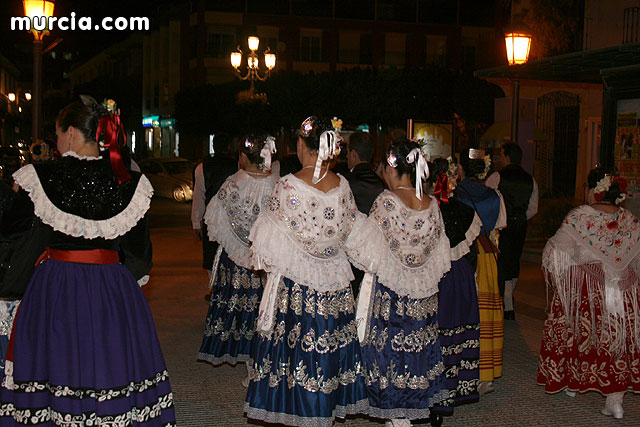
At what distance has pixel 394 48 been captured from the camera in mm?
47250

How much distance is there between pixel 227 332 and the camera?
6473mm

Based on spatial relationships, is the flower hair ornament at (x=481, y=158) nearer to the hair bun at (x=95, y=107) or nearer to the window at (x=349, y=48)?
the hair bun at (x=95, y=107)

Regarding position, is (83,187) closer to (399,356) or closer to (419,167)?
(419,167)

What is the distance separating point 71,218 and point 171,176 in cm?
2132

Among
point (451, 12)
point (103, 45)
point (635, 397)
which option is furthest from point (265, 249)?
point (103, 45)

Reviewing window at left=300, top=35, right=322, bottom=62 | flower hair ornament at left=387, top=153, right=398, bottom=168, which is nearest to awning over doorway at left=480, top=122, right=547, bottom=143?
flower hair ornament at left=387, top=153, right=398, bottom=168

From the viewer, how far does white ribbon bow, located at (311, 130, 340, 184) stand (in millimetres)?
4684

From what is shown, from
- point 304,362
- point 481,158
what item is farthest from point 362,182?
point 304,362

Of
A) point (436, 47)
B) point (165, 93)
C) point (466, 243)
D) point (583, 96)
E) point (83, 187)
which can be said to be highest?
point (436, 47)

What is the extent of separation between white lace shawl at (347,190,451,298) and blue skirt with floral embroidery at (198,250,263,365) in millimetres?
1716

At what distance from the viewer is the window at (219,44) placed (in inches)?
1775

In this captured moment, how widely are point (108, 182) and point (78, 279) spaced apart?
55cm

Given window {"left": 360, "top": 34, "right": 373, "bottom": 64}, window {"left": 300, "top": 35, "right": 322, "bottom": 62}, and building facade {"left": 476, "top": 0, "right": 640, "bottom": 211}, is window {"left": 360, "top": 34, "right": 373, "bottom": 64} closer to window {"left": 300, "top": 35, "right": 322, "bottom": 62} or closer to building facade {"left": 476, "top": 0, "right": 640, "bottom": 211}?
window {"left": 300, "top": 35, "right": 322, "bottom": 62}

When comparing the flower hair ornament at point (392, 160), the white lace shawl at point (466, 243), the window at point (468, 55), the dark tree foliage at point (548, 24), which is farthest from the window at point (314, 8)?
the flower hair ornament at point (392, 160)
